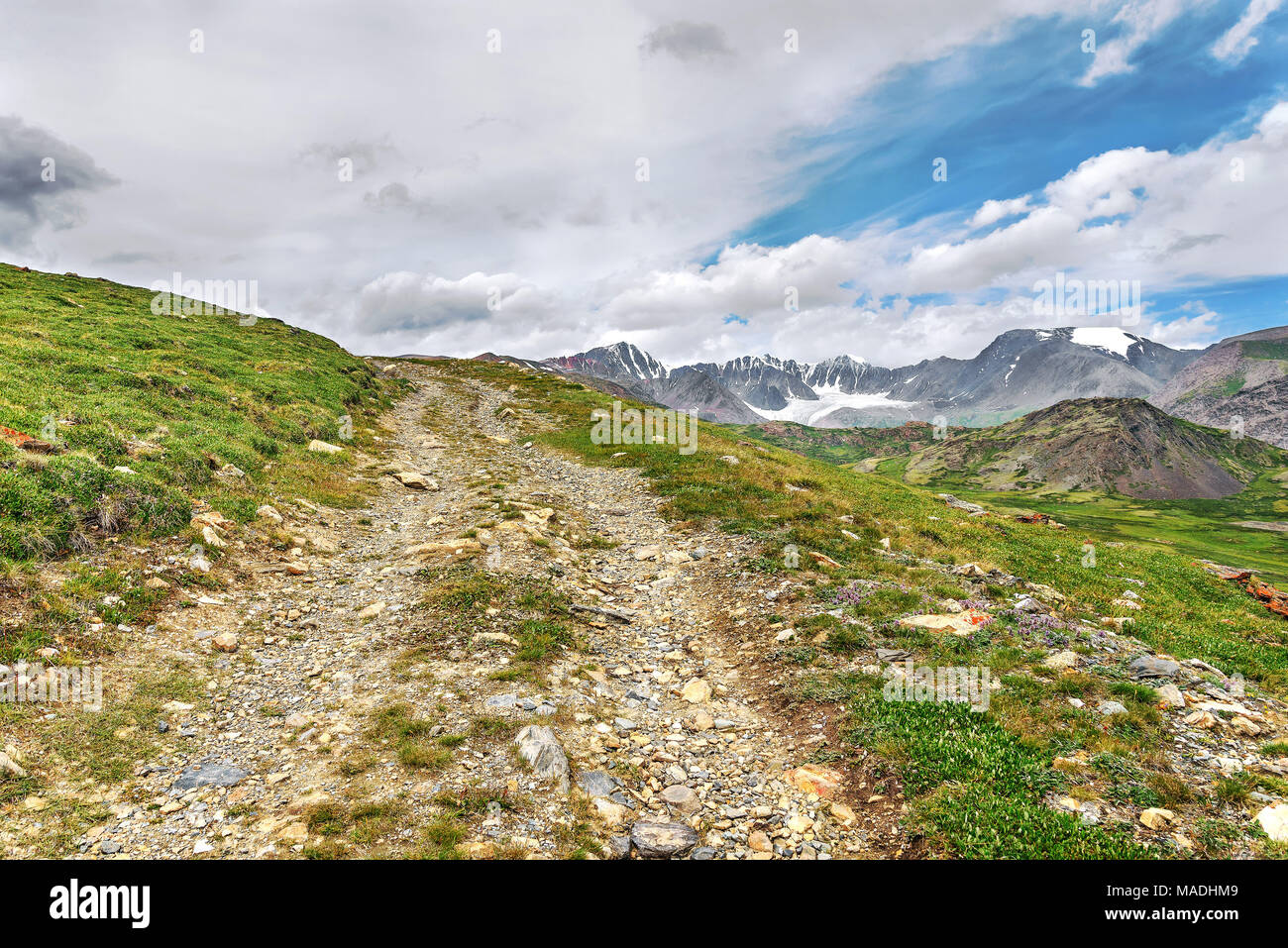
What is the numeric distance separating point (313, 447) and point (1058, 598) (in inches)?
1298

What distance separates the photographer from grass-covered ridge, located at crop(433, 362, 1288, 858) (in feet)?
24.6

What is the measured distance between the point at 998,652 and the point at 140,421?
2844 centimetres

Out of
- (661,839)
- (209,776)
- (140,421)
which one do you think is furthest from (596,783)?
(140,421)

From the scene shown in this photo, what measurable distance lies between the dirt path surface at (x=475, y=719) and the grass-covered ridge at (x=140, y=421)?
8.83 feet

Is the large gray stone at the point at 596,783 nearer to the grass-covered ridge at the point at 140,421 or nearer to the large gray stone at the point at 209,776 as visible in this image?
the large gray stone at the point at 209,776

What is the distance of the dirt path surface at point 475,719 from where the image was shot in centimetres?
720

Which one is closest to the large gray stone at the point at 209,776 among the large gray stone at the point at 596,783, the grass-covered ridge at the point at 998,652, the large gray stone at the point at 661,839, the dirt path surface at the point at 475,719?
the dirt path surface at the point at 475,719

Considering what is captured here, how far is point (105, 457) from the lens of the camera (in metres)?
15.8

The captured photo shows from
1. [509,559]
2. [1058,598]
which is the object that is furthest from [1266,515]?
[509,559]

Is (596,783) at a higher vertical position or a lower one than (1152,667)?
lower

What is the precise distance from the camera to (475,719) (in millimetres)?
9445

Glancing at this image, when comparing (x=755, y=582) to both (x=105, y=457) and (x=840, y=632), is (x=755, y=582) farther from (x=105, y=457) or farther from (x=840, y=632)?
(x=105, y=457)

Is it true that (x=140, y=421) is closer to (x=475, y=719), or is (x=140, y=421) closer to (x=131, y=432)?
(x=131, y=432)
